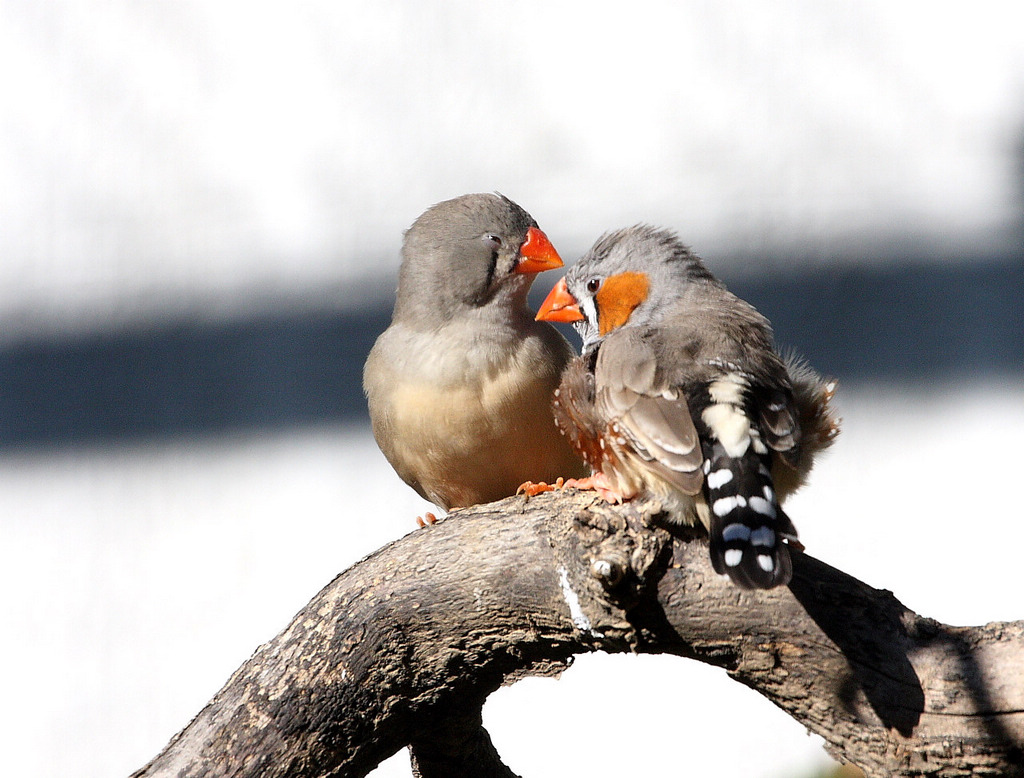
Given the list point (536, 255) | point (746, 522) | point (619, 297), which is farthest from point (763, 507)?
point (536, 255)

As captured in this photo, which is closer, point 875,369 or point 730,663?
point 730,663

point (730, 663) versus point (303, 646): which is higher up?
point (303, 646)

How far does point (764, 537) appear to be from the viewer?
5.59ft

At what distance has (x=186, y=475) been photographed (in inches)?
153

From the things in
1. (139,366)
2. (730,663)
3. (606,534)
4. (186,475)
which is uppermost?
(139,366)

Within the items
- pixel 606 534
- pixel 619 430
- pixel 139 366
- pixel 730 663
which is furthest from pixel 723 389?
pixel 139 366

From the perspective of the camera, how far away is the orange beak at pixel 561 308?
251 centimetres

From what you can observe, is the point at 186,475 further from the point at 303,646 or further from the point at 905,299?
the point at 905,299

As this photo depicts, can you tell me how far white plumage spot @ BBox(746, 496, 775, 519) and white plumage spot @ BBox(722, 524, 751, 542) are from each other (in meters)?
0.04

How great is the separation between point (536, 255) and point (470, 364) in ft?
1.08

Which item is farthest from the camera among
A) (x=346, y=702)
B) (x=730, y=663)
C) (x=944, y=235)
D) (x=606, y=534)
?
(x=944, y=235)

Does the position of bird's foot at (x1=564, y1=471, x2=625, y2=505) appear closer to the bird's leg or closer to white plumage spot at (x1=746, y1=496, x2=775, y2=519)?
the bird's leg

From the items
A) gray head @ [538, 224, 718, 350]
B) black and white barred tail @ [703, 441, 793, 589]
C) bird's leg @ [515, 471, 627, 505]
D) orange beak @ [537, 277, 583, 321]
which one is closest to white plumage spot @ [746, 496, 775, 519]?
black and white barred tail @ [703, 441, 793, 589]

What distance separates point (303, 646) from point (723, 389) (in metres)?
0.99
